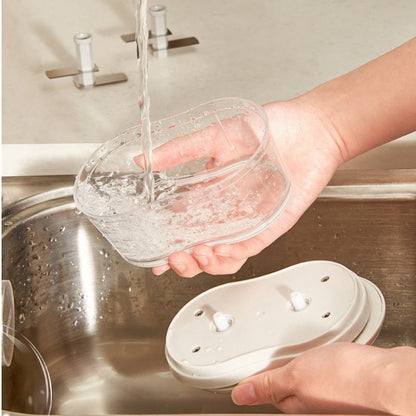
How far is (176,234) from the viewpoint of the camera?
2.25ft

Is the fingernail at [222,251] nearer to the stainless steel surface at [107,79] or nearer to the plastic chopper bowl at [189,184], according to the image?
the plastic chopper bowl at [189,184]

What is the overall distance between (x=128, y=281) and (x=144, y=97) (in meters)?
0.34

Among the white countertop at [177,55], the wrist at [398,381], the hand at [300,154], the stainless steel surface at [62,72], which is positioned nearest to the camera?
the wrist at [398,381]

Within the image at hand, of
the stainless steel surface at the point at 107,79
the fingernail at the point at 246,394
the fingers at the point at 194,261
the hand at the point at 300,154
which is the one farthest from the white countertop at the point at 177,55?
the fingernail at the point at 246,394

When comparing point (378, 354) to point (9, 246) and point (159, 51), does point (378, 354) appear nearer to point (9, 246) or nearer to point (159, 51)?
point (9, 246)

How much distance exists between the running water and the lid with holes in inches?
7.6

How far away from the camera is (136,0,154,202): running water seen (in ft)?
2.26

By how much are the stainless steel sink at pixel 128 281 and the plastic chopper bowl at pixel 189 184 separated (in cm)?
19

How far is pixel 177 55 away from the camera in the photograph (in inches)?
50.3

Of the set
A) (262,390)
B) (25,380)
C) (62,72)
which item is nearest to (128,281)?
(25,380)

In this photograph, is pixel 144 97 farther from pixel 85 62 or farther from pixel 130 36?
pixel 130 36

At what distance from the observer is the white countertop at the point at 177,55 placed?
1092mm

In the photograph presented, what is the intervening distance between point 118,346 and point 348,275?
321 millimetres

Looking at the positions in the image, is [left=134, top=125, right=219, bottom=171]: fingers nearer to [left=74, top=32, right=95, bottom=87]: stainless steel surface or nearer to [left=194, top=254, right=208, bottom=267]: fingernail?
[left=194, top=254, right=208, bottom=267]: fingernail
